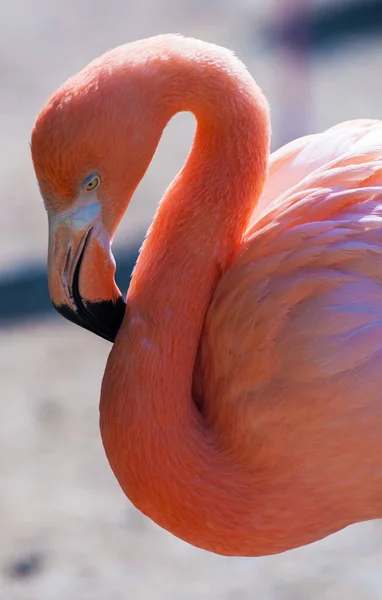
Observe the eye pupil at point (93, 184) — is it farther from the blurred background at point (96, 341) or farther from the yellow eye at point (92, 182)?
the blurred background at point (96, 341)

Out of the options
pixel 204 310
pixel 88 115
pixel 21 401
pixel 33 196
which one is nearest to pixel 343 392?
pixel 204 310

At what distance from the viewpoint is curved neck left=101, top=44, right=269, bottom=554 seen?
8.13ft

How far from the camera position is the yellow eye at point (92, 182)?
2.28 meters

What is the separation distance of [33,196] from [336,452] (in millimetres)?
3798

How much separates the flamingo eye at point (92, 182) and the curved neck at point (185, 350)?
0.29 meters

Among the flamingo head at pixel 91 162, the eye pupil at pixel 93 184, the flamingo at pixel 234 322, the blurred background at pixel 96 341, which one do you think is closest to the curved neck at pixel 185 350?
the flamingo at pixel 234 322

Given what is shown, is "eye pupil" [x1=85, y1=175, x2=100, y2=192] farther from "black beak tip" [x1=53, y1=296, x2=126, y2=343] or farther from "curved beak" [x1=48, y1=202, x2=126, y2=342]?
"black beak tip" [x1=53, y1=296, x2=126, y2=343]

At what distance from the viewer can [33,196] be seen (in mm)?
5965

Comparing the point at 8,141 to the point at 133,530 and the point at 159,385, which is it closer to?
the point at 133,530

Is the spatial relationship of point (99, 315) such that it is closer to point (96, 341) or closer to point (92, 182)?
point (92, 182)

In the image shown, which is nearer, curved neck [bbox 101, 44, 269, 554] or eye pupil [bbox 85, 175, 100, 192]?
eye pupil [bbox 85, 175, 100, 192]

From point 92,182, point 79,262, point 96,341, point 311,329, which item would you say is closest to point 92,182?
point 92,182

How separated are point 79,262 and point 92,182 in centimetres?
17

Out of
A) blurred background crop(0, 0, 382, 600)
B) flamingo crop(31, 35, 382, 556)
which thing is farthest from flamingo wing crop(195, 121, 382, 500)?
blurred background crop(0, 0, 382, 600)
